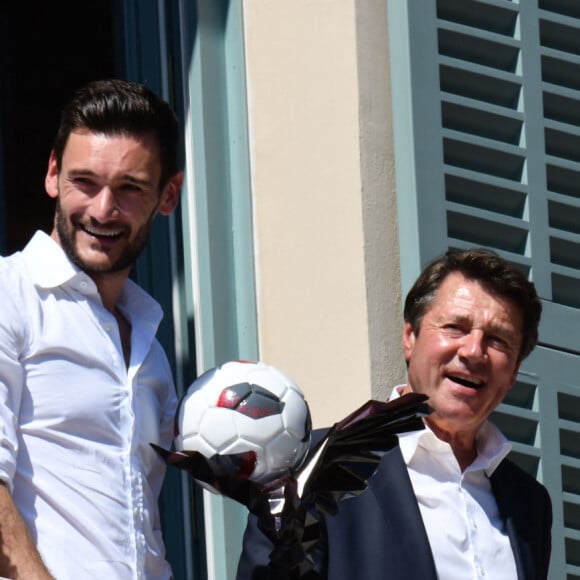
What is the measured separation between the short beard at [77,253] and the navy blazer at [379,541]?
62 centimetres

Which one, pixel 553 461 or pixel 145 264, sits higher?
pixel 145 264

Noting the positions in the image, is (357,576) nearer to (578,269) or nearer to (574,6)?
(578,269)

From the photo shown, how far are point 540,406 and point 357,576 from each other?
0.99 meters

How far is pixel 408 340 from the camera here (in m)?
4.66

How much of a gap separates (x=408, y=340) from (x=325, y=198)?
0.55 meters

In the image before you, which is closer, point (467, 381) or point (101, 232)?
point (101, 232)

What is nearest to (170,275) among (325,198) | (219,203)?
(219,203)

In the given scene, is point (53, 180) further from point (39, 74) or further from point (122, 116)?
point (39, 74)

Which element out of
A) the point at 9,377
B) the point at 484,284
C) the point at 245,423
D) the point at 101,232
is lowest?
the point at 245,423

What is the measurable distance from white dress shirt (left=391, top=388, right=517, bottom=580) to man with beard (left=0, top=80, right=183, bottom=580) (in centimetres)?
62

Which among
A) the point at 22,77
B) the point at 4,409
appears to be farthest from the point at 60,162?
the point at 22,77

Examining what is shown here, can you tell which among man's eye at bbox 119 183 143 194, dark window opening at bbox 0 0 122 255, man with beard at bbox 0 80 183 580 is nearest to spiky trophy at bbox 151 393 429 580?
man with beard at bbox 0 80 183 580

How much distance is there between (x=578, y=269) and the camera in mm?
Result: 5227

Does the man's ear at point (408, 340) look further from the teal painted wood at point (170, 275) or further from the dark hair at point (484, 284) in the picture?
the teal painted wood at point (170, 275)
